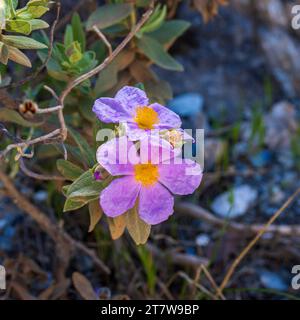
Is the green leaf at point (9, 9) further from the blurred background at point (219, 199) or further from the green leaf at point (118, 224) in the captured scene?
the blurred background at point (219, 199)

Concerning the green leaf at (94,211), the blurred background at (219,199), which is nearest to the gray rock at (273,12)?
the blurred background at (219,199)

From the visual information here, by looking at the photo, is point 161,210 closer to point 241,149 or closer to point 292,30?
point 241,149

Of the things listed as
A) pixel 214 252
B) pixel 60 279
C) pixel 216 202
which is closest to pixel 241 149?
pixel 216 202

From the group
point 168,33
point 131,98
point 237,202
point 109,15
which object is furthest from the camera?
point 237,202

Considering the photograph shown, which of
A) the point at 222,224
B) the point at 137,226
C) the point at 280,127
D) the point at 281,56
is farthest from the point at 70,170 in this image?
the point at 281,56

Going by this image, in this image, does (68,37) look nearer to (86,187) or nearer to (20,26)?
(20,26)

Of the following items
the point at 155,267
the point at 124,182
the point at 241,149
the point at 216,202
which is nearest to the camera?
the point at 124,182

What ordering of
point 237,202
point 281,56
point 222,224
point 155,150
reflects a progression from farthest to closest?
point 281,56
point 237,202
point 222,224
point 155,150
